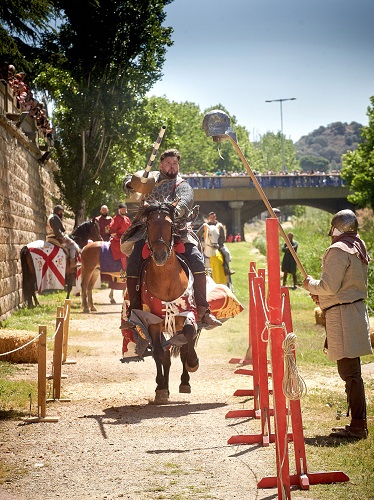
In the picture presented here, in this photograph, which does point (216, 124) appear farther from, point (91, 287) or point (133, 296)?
point (91, 287)

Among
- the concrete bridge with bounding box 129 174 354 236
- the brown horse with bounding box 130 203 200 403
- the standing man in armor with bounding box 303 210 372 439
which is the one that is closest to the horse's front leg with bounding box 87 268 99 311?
the brown horse with bounding box 130 203 200 403

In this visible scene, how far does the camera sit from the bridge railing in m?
70.8

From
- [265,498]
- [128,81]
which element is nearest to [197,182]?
[128,81]

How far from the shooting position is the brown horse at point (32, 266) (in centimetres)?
1958

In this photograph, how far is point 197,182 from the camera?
226 feet

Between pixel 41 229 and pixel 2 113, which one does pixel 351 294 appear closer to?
pixel 2 113

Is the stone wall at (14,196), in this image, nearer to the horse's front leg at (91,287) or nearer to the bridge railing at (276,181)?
the horse's front leg at (91,287)

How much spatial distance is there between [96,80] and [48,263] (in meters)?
13.6

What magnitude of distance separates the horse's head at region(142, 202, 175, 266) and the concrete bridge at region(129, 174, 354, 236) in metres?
58.7

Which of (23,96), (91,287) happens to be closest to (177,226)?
(91,287)

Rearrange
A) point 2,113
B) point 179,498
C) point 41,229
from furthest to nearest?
point 41,229 < point 2,113 < point 179,498

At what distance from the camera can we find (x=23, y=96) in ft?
74.8

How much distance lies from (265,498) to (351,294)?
245cm

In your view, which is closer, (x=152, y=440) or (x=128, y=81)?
(x=152, y=440)
